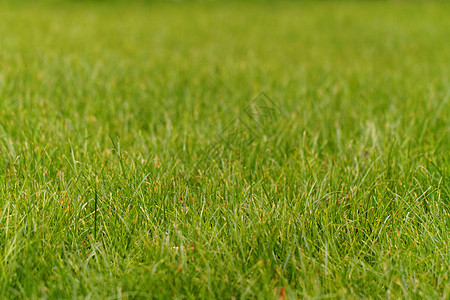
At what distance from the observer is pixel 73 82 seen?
3658 mm

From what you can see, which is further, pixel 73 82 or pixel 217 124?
pixel 73 82

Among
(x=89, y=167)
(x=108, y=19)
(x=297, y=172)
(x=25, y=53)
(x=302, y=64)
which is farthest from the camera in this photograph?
(x=108, y=19)

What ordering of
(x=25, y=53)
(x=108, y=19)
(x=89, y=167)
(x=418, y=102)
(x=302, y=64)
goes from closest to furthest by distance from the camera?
1. (x=89, y=167)
2. (x=418, y=102)
3. (x=25, y=53)
4. (x=302, y=64)
5. (x=108, y=19)

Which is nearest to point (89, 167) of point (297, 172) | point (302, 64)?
point (297, 172)

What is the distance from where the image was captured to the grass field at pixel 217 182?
1444mm

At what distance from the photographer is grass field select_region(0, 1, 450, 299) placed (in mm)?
1444

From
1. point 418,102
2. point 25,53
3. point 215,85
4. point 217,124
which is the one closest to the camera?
point 217,124

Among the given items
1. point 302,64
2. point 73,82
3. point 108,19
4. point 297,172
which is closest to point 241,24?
point 108,19

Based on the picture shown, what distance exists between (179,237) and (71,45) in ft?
14.5

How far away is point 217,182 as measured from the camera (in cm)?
200

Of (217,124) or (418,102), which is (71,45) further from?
(418,102)

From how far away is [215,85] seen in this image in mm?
3961

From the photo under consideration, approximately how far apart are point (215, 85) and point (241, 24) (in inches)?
231

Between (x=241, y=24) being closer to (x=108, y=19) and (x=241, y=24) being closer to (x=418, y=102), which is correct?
(x=108, y=19)
